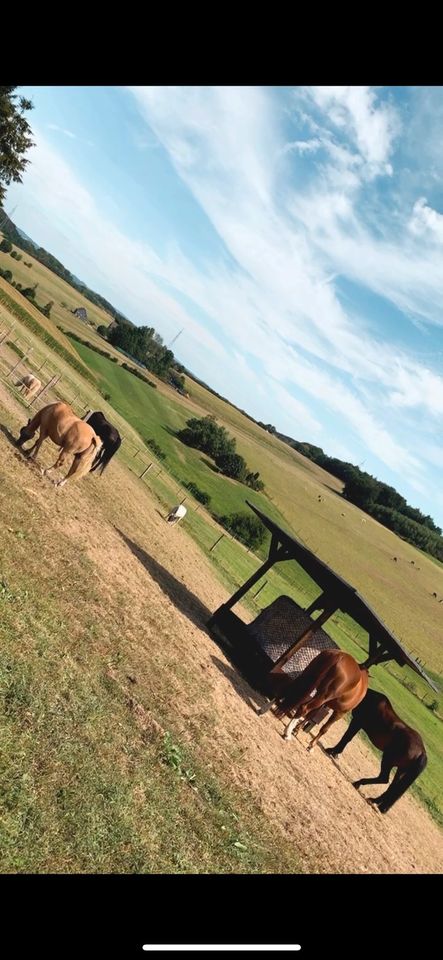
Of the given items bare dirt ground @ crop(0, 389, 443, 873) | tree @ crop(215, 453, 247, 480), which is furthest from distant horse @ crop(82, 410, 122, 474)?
tree @ crop(215, 453, 247, 480)

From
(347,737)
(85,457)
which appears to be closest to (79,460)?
(85,457)

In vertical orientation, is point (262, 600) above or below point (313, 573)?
below

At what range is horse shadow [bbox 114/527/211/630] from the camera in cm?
1631

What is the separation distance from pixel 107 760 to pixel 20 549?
4946 mm

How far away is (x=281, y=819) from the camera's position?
10289mm

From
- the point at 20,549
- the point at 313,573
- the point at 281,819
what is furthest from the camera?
the point at 313,573

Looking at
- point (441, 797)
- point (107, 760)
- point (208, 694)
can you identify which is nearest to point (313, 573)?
point (208, 694)

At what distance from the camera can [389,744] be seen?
14664mm

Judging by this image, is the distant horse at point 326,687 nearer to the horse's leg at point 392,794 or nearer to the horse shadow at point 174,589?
the horse's leg at point 392,794

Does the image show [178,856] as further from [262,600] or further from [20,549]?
[262,600]

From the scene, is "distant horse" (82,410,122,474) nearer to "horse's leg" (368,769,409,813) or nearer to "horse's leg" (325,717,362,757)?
"horse's leg" (325,717,362,757)

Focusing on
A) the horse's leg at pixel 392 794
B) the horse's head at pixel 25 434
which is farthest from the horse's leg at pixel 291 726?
the horse's head at pixel 25 434
